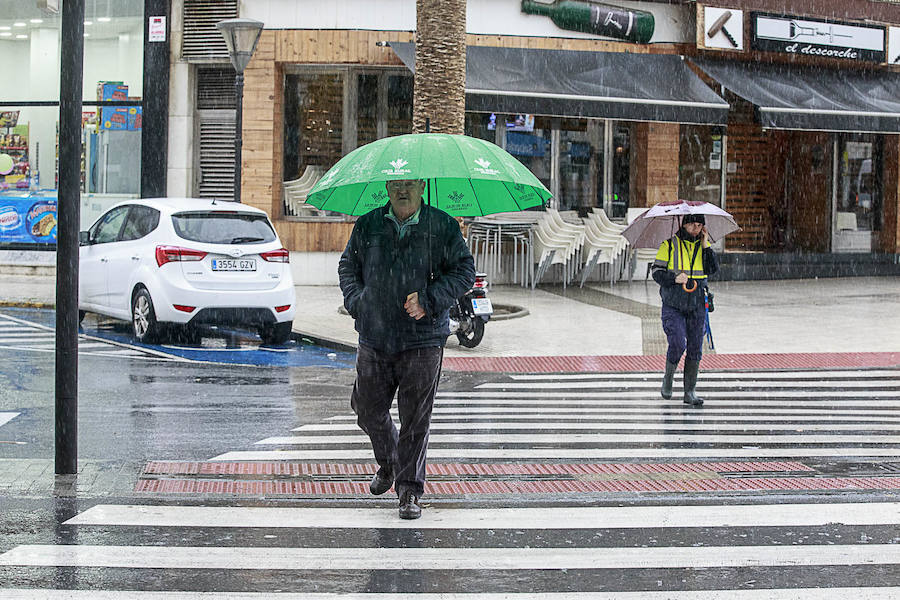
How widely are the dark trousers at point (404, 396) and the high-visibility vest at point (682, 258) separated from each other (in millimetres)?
4440

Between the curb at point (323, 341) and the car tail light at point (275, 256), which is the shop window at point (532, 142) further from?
the car tail light at point (275, 256)

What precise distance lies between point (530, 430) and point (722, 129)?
52.3 feet

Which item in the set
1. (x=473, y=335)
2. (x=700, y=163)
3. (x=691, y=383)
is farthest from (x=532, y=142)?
(x=691, y=383)

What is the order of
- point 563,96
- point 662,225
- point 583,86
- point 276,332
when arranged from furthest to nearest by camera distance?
point 583,86 < point 563,96 < point 276,332 < point 662,225

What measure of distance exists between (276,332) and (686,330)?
5391 mm

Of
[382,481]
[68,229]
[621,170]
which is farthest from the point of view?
[621,170]

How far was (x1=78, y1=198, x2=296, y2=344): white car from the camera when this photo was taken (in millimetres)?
13180

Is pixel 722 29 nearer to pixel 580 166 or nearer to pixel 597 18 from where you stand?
pixel 597 18

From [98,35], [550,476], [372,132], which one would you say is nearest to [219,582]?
[550,476]

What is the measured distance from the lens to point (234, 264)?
13.4 m

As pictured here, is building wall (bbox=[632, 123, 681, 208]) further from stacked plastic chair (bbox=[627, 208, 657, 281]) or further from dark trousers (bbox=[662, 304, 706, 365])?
dark trousers (bbox=[662, 304, 706, 365])

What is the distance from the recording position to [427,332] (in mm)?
6094

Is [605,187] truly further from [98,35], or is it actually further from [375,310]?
[375,310]

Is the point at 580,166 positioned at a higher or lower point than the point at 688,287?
higher
